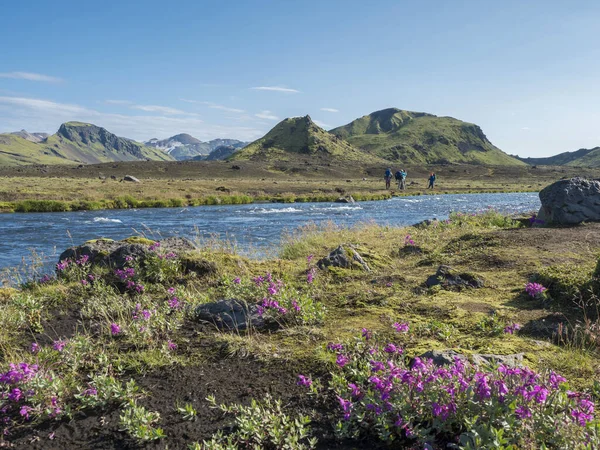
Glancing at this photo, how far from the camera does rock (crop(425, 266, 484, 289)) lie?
24.7 feet

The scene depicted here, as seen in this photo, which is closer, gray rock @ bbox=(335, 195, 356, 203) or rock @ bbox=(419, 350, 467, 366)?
rock @ bbox=(419, 350, 467, 366)

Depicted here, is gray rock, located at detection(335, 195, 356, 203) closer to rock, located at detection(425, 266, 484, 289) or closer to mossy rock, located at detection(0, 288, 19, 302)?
rock, located at detection(425, 266, 484, 289)

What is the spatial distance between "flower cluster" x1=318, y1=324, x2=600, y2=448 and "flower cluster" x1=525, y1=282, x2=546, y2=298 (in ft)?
10.9

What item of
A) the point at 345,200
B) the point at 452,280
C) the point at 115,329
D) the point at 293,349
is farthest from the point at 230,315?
the point at 345,200

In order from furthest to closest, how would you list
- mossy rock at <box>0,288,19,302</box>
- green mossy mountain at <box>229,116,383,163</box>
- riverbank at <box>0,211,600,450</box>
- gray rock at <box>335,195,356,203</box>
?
green mossy mountain at <box>229,116,383,163</box> → gray rock at <box>335,195,356,203</box> → mossy rock at <box>0,288,19,302</box> → riverbank at <box>0,211,600,450</box>

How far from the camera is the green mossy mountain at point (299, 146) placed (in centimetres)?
14738

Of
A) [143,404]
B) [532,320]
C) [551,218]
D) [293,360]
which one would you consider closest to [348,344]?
[293,360]

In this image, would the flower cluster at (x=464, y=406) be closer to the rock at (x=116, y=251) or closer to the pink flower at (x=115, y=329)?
the pink flower at (x=115, y=329)

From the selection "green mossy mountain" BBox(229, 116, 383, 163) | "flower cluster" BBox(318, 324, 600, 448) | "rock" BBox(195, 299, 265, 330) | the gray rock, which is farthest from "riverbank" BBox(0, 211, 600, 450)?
"green mossy mountain" BBox(229, 116, 383, 163)

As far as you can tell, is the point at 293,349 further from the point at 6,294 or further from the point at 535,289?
the point at 6,294

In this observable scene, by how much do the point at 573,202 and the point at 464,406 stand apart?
12.4 m

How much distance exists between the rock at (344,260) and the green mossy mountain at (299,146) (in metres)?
128

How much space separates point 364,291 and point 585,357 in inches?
134

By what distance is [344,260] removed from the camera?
9031mm
